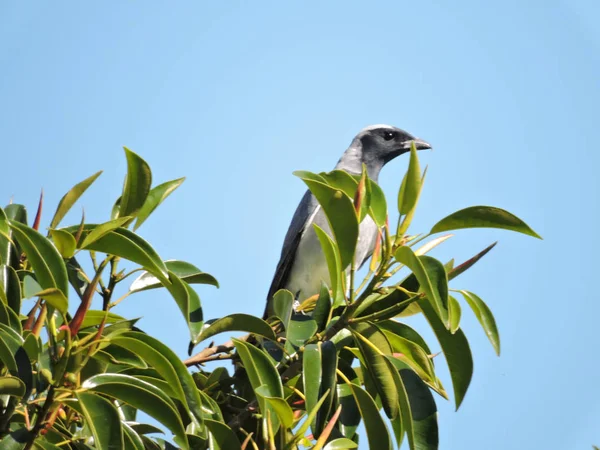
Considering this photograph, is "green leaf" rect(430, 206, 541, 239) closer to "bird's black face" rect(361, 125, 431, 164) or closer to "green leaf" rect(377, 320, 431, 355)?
"green leaf" rect(377, 320, 431, 355)

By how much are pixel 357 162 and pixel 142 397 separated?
4.76 metres

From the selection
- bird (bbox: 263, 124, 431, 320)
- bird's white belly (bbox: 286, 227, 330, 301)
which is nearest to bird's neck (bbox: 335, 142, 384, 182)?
bird (bbox: 263, 124, 431, 320)

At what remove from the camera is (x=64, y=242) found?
2.13 m

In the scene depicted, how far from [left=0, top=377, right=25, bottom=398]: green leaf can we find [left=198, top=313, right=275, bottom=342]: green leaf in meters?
0.61

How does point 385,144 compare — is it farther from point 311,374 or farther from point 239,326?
point 311,374

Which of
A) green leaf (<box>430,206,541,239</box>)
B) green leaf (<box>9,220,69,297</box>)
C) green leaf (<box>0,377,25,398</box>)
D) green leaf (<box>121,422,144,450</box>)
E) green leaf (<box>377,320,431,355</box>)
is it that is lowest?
green leaf (<box>121,422,144,450</box>)

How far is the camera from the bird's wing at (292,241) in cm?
587

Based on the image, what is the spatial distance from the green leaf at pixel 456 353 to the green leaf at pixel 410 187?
29 cm

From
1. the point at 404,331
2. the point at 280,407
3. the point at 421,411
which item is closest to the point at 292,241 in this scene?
the point at 404,331

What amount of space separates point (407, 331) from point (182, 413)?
77 cm

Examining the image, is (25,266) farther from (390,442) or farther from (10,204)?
(390,442)

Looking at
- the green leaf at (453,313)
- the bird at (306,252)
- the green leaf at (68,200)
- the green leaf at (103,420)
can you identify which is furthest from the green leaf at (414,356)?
the bird at (306,252)

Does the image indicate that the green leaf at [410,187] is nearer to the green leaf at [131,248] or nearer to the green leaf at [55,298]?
the green leaf at [131,248]

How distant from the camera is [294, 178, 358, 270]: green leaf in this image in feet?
7.68
